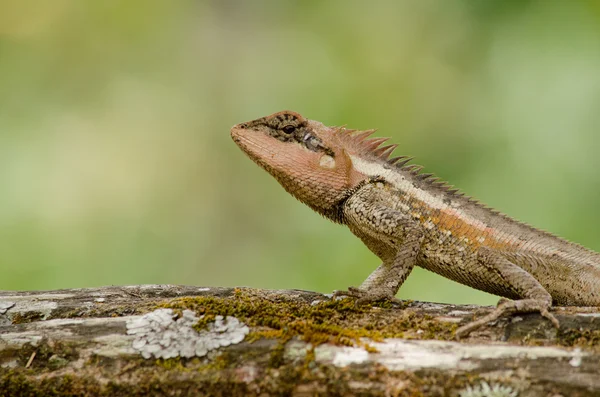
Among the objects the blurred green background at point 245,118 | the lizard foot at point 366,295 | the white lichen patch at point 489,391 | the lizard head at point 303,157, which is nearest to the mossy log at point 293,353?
the white lichen patch at point 489,391

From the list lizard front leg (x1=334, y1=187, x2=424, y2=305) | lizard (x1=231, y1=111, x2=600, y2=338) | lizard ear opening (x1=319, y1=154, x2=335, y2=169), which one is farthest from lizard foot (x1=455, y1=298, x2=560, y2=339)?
lizard ear opening (x1=319, y1=154, x2=335, y2=169)

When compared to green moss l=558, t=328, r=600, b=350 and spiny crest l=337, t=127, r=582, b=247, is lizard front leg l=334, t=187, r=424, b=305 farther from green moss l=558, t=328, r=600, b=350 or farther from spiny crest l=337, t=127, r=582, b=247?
green moss l=558, t=328, r=600, b=350

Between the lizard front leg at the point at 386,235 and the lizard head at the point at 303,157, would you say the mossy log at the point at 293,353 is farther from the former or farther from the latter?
the lizard head at the point at 303,157

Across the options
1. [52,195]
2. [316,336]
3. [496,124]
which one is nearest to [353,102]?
[496,124]

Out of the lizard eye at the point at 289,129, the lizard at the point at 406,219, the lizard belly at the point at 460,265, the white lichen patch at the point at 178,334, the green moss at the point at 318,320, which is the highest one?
the lizard eye at the point at 289,129

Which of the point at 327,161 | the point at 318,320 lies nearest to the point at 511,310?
the point at 318,320

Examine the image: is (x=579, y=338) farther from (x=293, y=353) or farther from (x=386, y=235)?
(x=386, y=235)

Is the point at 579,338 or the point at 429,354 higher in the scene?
the point at 579,338
